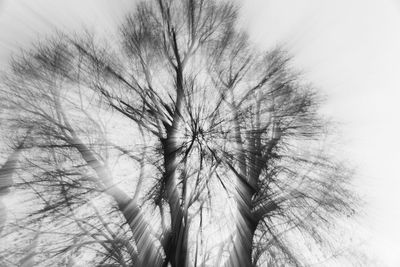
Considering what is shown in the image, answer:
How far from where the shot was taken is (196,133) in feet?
11.5

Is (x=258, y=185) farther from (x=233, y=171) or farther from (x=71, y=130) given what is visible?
(x=71, y=130)

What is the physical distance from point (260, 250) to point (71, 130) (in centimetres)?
369

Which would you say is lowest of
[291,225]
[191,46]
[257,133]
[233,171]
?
[291,225]

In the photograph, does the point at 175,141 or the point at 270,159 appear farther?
the point at 270,159

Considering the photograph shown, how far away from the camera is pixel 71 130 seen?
3830mm

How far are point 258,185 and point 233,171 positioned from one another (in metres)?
0.50

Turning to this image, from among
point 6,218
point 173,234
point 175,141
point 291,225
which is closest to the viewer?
point 173,234

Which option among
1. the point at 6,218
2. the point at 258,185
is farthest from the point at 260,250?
the point at 6,218

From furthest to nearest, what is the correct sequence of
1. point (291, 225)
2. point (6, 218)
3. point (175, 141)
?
1. point (291, 225)
2. point (6, 218)
3. point (175, 141)

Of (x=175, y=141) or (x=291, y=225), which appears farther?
(x=291, y=225)

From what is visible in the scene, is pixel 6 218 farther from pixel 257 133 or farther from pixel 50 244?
pixel 257 133

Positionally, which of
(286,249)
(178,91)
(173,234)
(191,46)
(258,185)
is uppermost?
(191,46)

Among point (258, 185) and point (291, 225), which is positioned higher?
point (258, 185)

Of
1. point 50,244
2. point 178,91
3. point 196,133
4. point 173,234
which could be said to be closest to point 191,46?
point 178,91
